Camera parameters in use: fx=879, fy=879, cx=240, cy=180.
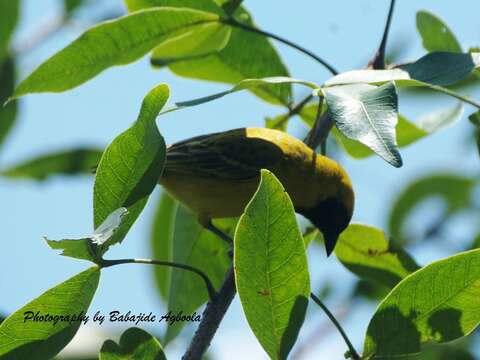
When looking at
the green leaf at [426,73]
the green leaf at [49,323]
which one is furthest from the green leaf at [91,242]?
the green leaf at [426,73]

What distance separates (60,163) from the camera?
428cm

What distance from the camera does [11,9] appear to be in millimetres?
4129

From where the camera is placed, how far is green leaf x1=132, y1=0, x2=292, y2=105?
3.83 m

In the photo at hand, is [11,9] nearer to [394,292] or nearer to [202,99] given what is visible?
[202,99]

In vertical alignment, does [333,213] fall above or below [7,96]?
below

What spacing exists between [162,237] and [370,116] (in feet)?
7.26

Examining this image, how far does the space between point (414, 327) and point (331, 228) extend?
134 centimetres

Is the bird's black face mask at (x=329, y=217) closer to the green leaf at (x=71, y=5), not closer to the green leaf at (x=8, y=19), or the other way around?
the green leaf at (x=71, y=5)

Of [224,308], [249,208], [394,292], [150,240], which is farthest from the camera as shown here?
[150,240]

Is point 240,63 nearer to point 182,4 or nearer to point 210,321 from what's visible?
point 182,4

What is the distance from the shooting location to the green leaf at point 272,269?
2191 mm

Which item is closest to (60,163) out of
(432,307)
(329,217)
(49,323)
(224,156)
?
(224,156)

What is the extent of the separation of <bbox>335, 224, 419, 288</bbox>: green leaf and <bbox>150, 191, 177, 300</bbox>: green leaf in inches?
44.9

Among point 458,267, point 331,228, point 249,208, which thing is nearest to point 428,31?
point 331,228
